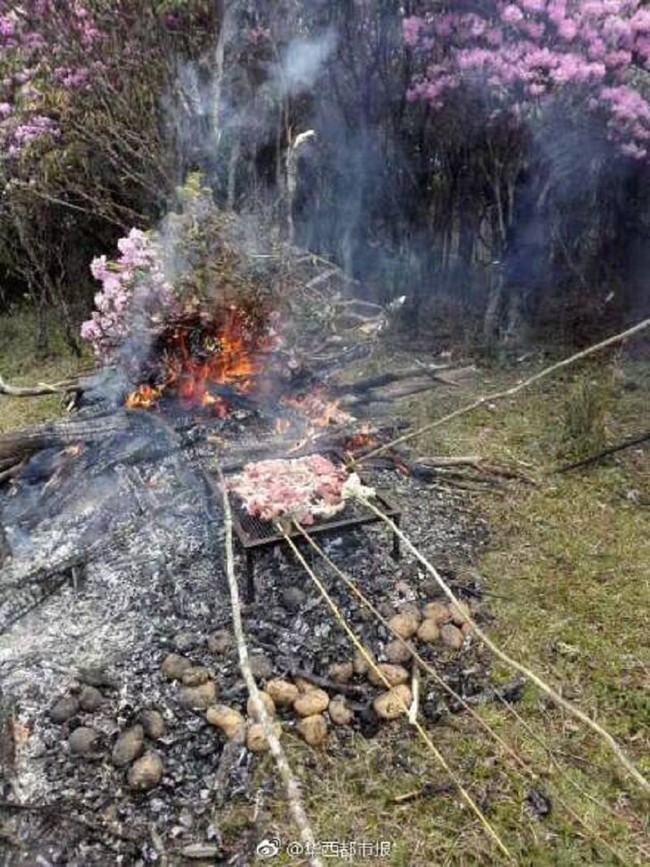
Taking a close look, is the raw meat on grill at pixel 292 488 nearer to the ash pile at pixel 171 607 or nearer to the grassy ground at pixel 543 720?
the ash pile at pixel 171 607

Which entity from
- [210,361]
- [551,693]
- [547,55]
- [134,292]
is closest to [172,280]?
[134,292]

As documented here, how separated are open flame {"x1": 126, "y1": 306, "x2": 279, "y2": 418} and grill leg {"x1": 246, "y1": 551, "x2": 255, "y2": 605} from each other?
2.37 m

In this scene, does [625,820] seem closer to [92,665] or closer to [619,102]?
[92,665]

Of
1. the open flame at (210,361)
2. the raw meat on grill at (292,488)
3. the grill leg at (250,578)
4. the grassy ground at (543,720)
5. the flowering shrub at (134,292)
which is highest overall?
A: the flowering shrub at (134,292)

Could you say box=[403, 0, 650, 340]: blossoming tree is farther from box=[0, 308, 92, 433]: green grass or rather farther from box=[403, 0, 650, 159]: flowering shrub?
box=[0, 308, 92, 433]: green grass

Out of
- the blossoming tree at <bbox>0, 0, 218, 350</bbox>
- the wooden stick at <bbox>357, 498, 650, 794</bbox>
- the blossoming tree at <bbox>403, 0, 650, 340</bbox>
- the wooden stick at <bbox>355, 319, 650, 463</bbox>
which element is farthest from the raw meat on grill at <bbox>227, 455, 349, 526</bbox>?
the blossoming tree at <bbox>0, 0, 218, 350</bbox>

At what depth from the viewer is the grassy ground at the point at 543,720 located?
3.22 metres

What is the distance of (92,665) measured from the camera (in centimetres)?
410

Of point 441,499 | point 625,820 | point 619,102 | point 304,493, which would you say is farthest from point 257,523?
point 619,102

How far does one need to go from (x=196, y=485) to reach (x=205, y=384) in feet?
5.25

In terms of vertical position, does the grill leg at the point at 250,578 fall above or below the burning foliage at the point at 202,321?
below

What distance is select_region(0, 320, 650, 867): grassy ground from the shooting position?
322 centimetres

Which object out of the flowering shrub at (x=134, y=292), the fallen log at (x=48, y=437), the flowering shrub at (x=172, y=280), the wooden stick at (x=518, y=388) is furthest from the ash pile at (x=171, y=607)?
the wooden stick at (x=518, y=388)

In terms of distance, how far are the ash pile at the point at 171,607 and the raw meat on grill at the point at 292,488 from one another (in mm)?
305
